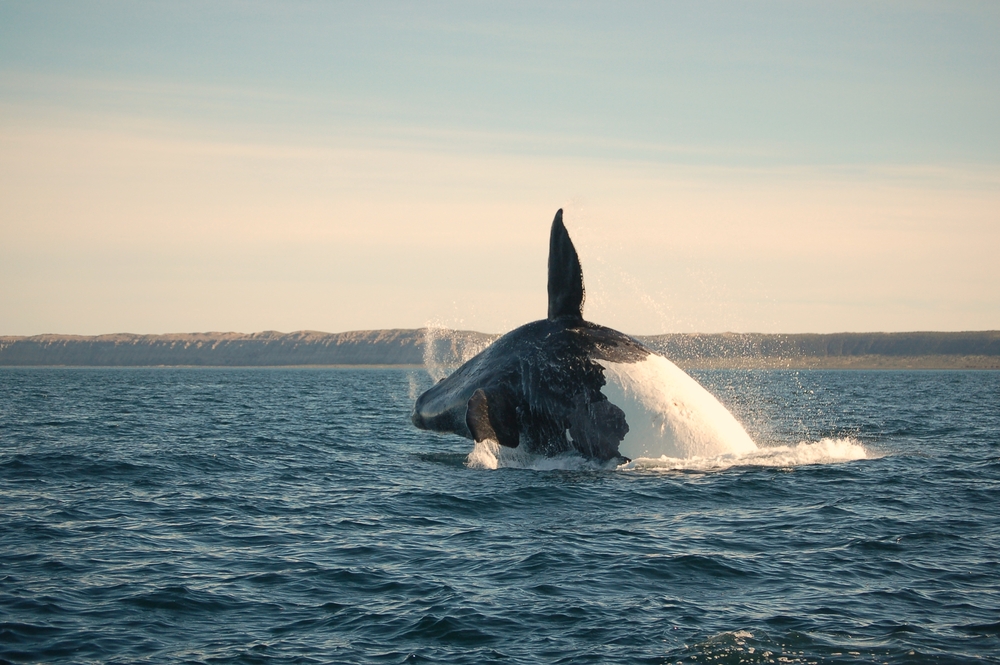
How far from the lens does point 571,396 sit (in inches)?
571

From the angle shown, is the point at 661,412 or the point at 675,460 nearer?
the point at 661,412

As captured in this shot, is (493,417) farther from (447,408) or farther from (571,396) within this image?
(571,396)

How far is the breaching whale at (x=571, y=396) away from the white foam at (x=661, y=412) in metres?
0.02

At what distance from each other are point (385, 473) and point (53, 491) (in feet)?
17.9

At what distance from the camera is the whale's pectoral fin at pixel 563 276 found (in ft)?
48.1

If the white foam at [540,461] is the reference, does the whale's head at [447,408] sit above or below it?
above

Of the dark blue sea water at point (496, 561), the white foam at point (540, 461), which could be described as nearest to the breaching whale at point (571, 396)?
the white foam at point (540, 461)

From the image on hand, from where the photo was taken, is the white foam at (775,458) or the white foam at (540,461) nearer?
the white foam at (775,458)

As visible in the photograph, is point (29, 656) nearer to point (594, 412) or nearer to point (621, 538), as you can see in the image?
point (621, 538)

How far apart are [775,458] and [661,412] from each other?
336 centimetres

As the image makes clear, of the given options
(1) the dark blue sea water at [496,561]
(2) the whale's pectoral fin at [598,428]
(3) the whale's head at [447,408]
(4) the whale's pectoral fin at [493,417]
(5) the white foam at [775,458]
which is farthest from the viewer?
(5) the white foam at [775,458]

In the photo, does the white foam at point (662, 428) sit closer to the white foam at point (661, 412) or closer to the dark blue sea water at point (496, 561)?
the white foam at point (661, 412)

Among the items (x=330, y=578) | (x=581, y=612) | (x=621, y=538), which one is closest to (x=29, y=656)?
(x=330, y=578)

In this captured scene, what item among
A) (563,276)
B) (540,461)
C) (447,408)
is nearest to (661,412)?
(540,461)
